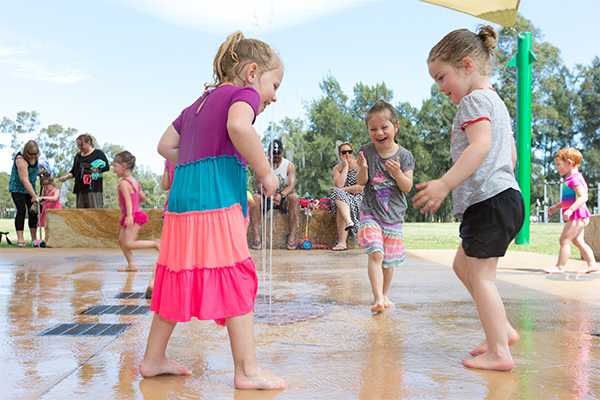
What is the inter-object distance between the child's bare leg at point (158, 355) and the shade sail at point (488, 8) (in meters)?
4.56

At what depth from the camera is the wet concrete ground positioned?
193cm

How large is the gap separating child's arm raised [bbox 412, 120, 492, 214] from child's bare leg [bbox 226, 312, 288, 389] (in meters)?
0.81

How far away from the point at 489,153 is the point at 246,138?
111cm

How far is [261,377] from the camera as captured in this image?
1.94m

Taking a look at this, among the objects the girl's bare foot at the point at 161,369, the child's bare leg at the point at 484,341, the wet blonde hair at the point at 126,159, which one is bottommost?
the girl's bare foot at the point at 161,369

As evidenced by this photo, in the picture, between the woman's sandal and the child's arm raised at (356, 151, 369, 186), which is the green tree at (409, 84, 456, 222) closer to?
the woman's sandal

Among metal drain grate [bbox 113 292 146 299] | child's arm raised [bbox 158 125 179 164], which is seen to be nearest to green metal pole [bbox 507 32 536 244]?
metal drain grate [bbox 113 292 146 299]

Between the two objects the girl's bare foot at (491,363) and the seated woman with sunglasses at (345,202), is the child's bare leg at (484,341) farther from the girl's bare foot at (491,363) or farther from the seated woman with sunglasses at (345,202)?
the seated woman with sunglasses at (345,202)

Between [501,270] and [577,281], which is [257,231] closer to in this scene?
[501,270]

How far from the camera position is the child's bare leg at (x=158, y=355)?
6.80 ft

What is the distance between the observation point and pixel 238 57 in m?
2.19

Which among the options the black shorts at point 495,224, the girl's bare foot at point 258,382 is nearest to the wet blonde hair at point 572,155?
the black shorts at point 495,224

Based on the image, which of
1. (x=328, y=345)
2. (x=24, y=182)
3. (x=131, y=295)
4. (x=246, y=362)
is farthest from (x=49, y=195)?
(x=246, y=362)

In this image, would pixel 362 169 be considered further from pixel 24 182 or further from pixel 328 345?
pixel 24 182
